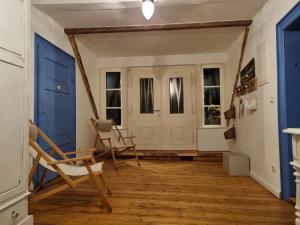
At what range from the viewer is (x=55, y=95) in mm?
2971

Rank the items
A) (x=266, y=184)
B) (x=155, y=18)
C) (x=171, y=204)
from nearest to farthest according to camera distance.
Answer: (x=171, y=204) < (x=266, y=184) < (x=155, y=18)

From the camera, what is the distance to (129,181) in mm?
2814

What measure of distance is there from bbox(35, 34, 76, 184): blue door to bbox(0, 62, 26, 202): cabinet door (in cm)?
111

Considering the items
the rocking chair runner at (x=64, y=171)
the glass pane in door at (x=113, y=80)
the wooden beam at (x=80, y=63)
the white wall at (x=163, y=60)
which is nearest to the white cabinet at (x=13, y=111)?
the rocking chair runner at (x=64, y=171)

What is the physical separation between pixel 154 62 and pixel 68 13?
7.89ft

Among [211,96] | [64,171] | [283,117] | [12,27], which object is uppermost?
[12,27]

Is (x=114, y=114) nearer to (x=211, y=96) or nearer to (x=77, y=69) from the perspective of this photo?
(x=77, y=69)

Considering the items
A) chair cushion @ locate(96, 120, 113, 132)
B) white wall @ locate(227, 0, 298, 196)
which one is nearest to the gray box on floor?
white wall @ locate(227, 0, 298, 196)

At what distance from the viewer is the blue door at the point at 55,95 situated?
8.51 feet

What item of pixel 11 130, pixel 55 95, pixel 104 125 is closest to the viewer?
pixel 11 130

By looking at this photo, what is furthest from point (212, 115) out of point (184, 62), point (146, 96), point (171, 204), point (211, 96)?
point (171, 204)

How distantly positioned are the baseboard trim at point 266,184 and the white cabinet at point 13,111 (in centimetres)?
244

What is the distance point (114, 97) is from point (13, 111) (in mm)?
3538

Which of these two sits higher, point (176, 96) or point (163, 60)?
point (163, 60)
